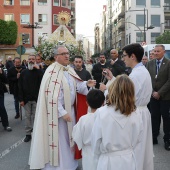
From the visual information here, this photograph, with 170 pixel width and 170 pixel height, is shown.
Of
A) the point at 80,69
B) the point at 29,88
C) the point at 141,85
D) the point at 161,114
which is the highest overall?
the point at 80,69

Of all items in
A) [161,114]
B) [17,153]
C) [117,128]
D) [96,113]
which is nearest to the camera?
[117,128]

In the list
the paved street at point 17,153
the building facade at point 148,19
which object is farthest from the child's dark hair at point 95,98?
the building facade at point 148,19

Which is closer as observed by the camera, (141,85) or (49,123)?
(141,85)

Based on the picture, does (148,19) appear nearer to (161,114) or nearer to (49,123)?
(161,114)

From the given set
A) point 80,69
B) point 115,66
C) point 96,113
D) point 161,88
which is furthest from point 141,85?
point 115,66

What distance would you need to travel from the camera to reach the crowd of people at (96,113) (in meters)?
3.42

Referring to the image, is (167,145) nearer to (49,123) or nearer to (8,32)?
(49,123)

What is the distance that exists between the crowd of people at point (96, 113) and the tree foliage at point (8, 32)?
46.1 meters

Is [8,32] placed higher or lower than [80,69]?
higher

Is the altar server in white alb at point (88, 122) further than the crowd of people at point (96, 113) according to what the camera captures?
Yes

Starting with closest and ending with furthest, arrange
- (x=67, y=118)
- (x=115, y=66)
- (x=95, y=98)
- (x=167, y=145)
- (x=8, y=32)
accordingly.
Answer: (x=95, y=98) < (x=67, y=118) < (x=167, y=145) < (x=115, y=66) < (x=8, y=32)

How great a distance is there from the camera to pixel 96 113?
3566 millimetres

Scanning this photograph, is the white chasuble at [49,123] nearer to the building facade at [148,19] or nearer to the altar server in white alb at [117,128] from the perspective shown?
the altar server in white alb at [117,128]

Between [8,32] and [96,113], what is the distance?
50930mm
